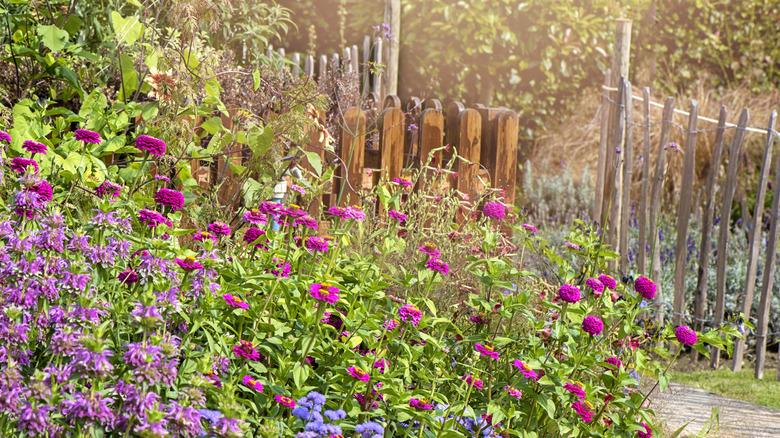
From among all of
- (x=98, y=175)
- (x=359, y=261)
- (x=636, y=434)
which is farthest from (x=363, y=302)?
(x=98, y=175)

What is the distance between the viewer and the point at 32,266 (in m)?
1.57

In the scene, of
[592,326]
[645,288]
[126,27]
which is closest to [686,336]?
[645,288]

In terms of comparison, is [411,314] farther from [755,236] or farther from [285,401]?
[755,236]

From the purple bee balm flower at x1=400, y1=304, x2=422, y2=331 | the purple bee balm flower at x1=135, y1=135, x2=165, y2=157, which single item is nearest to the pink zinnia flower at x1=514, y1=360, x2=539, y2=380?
the purple bee balm flower at x1=400, y1=304, x2=422, y2=331

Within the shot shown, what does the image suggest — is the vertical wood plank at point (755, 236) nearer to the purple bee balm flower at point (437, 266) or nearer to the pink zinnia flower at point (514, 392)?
the pink zinnia flower at point (514, 392)

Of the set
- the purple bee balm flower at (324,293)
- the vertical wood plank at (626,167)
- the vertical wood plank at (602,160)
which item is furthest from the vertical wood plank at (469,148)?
the purple bee balm flower at (324,293)

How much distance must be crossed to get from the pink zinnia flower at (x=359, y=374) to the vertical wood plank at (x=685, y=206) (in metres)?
3.08

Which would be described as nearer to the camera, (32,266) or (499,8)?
(32,266)

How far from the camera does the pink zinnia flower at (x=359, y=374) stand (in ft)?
5.96

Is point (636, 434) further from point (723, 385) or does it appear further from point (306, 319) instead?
point (723, 385)

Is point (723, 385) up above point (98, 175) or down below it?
below

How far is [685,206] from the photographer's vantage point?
14.3 feet

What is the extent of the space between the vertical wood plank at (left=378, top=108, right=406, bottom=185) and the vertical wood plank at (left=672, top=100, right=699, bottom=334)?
5.58 feet

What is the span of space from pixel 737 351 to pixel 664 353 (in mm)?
2512
